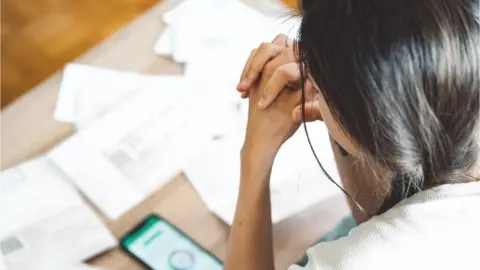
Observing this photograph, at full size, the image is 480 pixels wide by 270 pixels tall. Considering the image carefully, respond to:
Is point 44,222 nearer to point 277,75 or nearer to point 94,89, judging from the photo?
point 94,89

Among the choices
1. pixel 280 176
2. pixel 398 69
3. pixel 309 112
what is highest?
pixel 398 69

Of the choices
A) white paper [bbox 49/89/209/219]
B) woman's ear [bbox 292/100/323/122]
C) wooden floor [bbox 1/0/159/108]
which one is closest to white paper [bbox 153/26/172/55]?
white paper [bbox 49/89/209/219]

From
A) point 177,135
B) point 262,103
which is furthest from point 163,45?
point 262,103

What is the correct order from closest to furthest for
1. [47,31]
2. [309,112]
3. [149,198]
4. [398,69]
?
1. [398,69]
2. [309,112]
3. [149,198]
4. [47,31]

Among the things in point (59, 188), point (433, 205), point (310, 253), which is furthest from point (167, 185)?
point (433, 205)

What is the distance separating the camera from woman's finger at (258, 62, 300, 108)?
803mm

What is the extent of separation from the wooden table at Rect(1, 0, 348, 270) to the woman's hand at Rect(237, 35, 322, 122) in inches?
6.1

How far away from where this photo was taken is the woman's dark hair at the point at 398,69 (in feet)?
1.63

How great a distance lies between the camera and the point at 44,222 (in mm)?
848

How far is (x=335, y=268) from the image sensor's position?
584 mm

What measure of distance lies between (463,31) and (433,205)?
0.54 feet

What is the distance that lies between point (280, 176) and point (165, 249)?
0.19 metres

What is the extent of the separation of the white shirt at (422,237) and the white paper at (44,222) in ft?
1.17

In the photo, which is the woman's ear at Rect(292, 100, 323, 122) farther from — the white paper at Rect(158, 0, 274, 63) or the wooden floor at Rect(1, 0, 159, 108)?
the wooden floor at Rect(1, 0, 159, 108)
